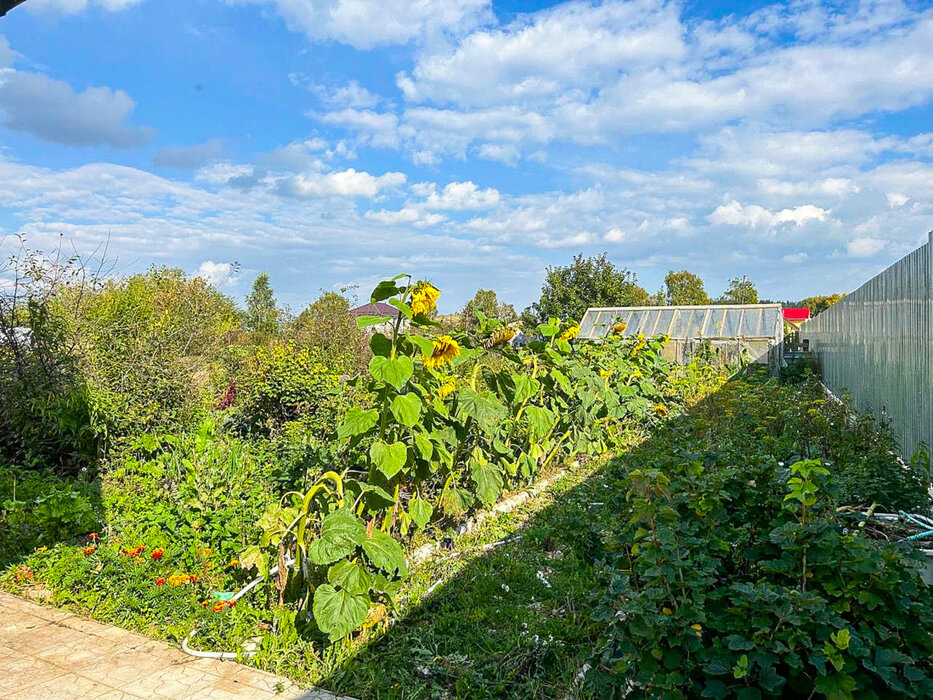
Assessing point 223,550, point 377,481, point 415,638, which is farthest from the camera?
point 223,550

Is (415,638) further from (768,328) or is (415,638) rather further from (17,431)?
(768,328)

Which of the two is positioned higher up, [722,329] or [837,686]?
[722,329]

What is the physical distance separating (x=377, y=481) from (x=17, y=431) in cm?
422

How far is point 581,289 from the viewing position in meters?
27.0

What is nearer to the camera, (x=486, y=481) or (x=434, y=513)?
(x=486, y=481)

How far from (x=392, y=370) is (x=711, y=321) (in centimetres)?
1658

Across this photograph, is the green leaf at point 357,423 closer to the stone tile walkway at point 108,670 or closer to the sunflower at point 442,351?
the sunflower at point 442,351

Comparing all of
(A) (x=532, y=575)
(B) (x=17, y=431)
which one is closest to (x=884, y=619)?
(A) (x=532, y=575)

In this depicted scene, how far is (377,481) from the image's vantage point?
11.8 feet

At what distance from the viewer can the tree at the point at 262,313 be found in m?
12.6

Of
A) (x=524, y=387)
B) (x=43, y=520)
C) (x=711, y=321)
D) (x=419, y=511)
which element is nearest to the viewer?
(x=419, y=511)

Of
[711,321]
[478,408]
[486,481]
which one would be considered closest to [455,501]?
[486,481]

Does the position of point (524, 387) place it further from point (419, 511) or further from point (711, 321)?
point (711, 321)

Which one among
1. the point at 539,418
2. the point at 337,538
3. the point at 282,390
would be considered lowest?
the point at 337,538
